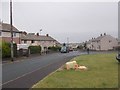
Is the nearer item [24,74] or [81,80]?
[81,80]

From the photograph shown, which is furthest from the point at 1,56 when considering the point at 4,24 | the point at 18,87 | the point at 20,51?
the point at 4,24

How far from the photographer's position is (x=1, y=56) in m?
42.6

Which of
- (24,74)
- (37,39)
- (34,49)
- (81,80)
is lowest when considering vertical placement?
(24,74)

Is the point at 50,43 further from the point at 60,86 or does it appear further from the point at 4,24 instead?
the point at 60,86

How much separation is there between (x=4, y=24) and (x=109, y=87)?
69.6 m

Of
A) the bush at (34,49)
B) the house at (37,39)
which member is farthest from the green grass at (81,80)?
the house at (37,39)

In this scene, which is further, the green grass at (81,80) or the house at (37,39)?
the house at (37,39)

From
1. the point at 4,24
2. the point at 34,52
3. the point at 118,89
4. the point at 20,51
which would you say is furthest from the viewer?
the point at 4,24

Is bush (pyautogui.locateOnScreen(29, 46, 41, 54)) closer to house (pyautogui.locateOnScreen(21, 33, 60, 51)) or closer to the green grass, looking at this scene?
house (pyautogui.locateOnScreen(21, 33, 60, 51))

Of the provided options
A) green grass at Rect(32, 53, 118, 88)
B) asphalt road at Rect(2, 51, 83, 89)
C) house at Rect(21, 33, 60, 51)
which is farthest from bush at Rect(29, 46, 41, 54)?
green grass at Rect(32, 53, 118, 88)

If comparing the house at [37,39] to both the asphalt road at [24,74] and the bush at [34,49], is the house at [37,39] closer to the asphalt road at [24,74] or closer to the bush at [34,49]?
the bush at [34,49]

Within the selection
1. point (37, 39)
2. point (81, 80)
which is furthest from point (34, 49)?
point (37, 39)

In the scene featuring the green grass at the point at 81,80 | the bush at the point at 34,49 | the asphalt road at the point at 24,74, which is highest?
the bush at the point at 34,49

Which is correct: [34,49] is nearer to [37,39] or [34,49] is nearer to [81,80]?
[81,80]
